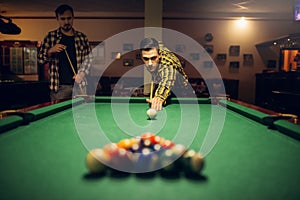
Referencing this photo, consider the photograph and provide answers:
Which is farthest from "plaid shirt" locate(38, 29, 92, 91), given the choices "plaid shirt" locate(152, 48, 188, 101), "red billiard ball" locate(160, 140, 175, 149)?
"red billiard ball" locate(160, 140, 175, 149)

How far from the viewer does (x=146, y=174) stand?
99 centimetres

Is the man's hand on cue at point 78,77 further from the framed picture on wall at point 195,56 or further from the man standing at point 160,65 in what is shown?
the framed picture on wall at point 195,56

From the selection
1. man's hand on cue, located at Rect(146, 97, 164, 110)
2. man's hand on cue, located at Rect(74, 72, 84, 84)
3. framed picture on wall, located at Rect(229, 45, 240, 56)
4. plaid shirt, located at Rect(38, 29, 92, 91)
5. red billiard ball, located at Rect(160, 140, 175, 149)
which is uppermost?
framed picture on wall, located at Rect(229, 45, 240, 56)

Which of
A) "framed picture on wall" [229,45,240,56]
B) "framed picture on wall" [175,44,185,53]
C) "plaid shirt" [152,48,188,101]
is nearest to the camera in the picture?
"plaid shirt" [152,48,188,101]

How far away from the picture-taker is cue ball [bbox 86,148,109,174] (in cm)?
98

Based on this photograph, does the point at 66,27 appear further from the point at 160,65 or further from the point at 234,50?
the point at 234,50

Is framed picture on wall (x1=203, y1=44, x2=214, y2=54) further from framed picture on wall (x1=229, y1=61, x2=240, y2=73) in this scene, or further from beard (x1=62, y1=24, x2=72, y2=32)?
beard (x1=62, y1=24, x2=72, y2=32)

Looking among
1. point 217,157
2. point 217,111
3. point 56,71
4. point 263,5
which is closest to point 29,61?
point 56,71

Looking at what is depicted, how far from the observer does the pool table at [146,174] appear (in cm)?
85

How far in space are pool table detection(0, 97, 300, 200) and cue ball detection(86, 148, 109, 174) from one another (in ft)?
0.08

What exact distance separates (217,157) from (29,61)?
8.25m

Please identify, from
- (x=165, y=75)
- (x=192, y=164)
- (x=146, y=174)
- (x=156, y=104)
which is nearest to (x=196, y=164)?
(x=192, y=164)

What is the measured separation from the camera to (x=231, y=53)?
808 cm

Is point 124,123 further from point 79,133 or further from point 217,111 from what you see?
point 217,111
